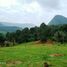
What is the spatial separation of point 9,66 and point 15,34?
89.8 m

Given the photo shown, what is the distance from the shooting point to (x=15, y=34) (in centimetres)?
12412

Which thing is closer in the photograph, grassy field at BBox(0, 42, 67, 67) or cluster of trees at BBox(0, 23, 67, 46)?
grassy field at BBox(0, 42, 67, 67)

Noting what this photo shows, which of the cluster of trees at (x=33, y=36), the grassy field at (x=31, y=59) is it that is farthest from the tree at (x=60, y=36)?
the grassy field at (x=31, y=59)

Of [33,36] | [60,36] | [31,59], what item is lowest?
[31,59]

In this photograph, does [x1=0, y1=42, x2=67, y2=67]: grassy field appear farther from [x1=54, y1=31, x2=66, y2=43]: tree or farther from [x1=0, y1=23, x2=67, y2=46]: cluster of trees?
[x1=0, y1=23, x2=67, y2=46]: cluster of trees

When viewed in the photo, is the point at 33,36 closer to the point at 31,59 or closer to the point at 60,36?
the point at 60,36

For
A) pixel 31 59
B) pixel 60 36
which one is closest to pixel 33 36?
pixel 60 36

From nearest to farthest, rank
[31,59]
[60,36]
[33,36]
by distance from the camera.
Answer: [31,59], [60,36], [33,36]

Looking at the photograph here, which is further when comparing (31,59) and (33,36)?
(33,36)

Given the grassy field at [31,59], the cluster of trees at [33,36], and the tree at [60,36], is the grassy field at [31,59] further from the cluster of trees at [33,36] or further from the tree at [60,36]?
the cluster of trees at [33,36]

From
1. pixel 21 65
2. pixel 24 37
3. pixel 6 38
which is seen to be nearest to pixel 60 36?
pixel 24 37

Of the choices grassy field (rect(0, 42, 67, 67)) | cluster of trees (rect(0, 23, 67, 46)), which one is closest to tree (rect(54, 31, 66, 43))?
cluster of trees (rect(0, 23, 67, 46))

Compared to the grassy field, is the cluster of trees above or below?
above

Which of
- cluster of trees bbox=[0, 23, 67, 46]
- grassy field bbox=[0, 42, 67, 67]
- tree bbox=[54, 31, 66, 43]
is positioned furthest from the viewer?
cluster of trees bbox=[0, 23, 67, 46]
